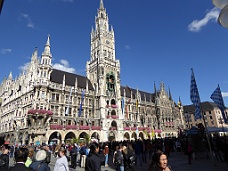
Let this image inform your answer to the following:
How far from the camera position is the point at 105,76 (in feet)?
151

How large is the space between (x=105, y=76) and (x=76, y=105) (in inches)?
477

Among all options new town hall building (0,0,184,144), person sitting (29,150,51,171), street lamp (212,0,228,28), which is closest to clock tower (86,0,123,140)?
new town hall building (0,0,184,144)

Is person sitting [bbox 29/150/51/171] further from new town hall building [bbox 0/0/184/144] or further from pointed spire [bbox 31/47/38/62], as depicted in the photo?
pointed spire [bbox 31/47/38/62]

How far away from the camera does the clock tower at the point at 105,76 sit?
41.8 metres

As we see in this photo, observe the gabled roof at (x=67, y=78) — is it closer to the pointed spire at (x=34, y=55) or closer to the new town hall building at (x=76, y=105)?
the new town hall building at (x=76, y=105)

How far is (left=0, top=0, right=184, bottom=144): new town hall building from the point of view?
33.2m

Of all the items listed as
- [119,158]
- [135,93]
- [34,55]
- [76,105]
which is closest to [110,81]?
[76,105]

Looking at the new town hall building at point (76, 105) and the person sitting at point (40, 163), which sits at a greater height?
the new town hall building at point (76, 105)

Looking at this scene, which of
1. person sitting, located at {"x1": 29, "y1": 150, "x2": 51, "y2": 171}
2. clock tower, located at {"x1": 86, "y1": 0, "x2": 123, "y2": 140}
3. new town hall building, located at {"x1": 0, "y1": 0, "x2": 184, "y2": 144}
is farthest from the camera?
clock tower, located at {"x1": 86, "y1": 0, "x2": 123, "y2": 140}

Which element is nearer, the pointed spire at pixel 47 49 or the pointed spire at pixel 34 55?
the pointed spire at pixel 47 49

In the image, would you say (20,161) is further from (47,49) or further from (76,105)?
(47,49)

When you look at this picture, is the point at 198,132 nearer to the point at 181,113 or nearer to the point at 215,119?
the point at 181,113

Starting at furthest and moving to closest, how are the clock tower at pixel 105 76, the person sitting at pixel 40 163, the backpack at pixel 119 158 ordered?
the clock tower at pixel 105 76, the backpack at pixel 119 158, the person sitting at pixel 40 163

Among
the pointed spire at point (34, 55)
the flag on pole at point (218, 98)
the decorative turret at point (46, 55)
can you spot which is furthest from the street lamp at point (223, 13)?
the pointed spire at point (34, 55)
